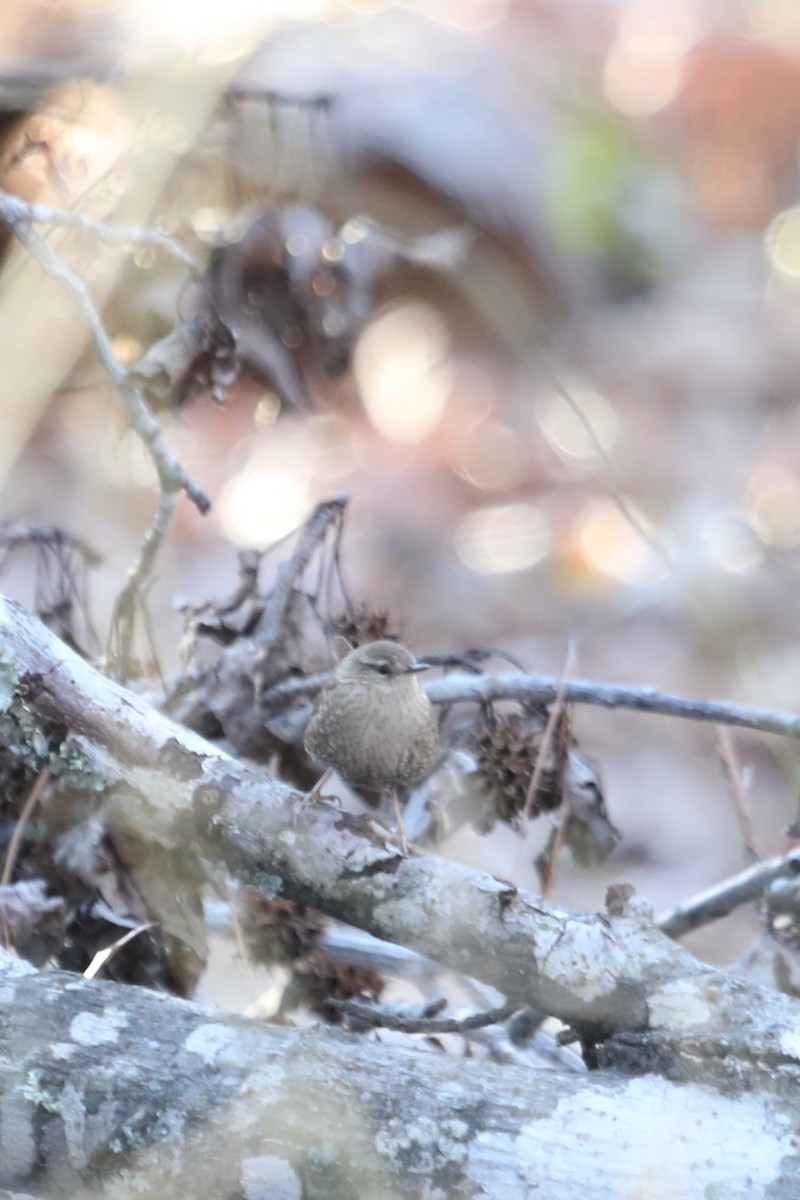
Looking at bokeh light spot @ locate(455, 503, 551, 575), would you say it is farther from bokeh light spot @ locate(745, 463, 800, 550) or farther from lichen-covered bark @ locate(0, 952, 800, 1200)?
lichen-covered bark @ locate(0, 952, 800, 1200)

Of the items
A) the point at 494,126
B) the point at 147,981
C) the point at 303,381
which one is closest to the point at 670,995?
the point at 147,981

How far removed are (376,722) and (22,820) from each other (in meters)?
0.75

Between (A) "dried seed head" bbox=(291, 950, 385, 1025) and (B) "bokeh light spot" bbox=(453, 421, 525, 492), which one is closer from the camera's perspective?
(A) "dried seed head" bbox=(291, 950, 385, 1025)

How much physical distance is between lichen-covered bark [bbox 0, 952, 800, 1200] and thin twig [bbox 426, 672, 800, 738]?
883 mm

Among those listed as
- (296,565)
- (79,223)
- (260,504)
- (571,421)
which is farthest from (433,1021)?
(571,421)

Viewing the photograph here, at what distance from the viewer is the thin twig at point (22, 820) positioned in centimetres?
249

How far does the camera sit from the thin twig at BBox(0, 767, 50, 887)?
2490mm

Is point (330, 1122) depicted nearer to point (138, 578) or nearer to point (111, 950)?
point (111, 950)

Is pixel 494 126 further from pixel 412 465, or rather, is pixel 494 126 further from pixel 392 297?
pixel 412 465

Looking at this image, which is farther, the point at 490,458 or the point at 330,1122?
the point at 490,458

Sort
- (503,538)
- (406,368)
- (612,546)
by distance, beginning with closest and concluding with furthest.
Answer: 1. (503,538)
2. (612,546)
3. (406,368)

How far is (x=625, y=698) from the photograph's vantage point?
2.48 metres

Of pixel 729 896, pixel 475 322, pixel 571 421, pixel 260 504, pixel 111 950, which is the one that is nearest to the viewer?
pixel 111 950

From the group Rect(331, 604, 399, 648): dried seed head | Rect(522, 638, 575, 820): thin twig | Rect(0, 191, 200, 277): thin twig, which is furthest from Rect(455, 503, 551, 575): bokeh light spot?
Rect(522, 638, 575, 820): thin twig
